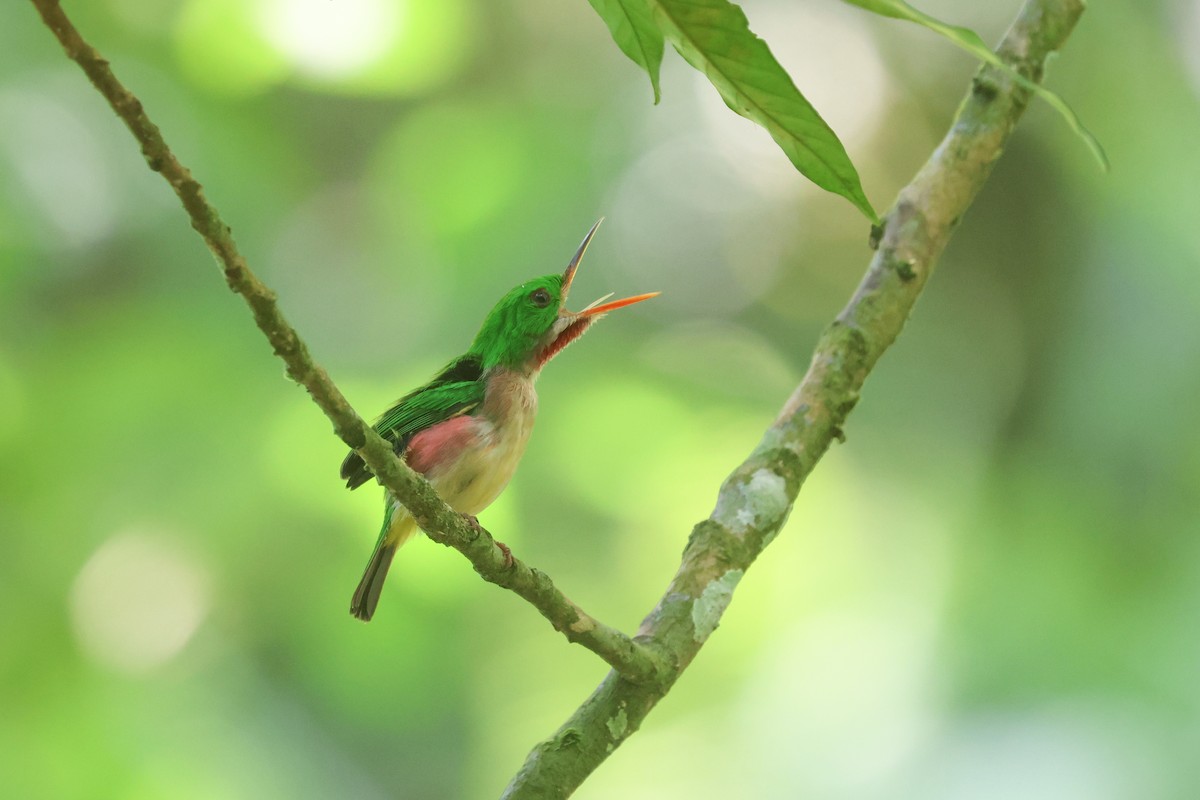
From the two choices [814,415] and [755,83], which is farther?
[814,415]

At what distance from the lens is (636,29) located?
140 cm

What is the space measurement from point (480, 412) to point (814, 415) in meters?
0.85

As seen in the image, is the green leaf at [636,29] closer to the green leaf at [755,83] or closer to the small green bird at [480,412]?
the green leaf at [755,83]

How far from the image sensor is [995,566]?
6793 millimetres

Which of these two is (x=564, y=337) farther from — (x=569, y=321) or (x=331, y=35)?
(x=331, y=35)

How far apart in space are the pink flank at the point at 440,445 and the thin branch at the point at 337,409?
790mm

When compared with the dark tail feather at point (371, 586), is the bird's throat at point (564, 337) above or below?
above

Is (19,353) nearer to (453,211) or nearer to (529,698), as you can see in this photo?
(453,211)

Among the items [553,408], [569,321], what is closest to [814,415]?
[569,321]

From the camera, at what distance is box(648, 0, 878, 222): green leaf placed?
53.9 inches

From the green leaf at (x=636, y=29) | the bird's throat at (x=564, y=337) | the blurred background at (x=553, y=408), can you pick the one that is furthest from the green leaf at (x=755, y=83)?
the blurred background at (x=553, y=408)

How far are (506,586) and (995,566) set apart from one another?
536 cm

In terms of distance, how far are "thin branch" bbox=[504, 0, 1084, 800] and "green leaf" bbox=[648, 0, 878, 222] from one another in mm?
1195

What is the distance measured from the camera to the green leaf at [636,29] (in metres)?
1.39
